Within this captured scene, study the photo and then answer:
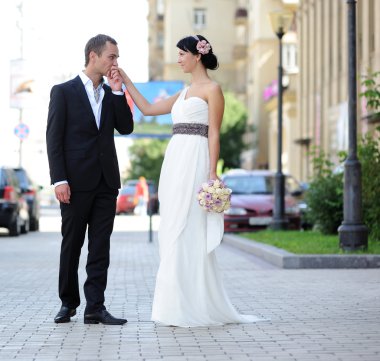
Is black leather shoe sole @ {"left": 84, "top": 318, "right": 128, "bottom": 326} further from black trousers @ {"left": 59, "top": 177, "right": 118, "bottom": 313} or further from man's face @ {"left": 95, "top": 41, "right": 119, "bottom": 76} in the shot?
man's face @ {"left": 95, "top": 41, "right": 119, "bottom": 76}

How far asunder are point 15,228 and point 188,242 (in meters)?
20.6

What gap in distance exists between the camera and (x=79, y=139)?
9.53 metres

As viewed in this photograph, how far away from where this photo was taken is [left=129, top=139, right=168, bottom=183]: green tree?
86.4 metres

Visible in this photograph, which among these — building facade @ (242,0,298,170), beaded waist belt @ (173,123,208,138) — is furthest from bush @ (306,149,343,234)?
building facade @ (242,0,298,170)

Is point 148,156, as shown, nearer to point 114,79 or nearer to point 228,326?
point 114,79

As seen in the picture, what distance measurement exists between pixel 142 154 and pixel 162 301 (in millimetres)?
79450

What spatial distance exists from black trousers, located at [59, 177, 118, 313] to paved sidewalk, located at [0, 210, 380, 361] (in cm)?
26

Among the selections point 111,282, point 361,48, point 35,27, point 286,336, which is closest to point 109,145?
point 286,336

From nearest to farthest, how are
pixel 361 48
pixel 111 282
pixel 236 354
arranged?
pixel 236 354 → pixel 111 282 → pixel 361 48

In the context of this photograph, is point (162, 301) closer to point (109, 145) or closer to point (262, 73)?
point (109, 145)

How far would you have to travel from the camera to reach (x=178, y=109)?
9.82 meters

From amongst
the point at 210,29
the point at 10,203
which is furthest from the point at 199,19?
the point at 10,203

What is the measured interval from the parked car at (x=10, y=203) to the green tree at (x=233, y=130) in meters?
50.3

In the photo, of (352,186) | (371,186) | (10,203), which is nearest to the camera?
(352,186)
